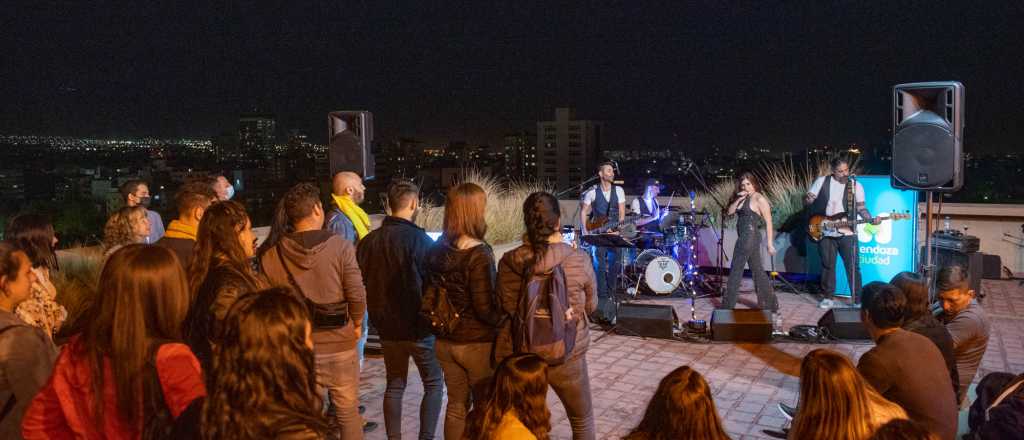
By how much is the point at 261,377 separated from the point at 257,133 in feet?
61.1

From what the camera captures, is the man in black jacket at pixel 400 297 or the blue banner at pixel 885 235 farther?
the blue banner at pixel 885 235

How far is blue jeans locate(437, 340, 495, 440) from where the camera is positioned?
3.83m

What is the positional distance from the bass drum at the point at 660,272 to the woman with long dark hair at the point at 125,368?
7.78m

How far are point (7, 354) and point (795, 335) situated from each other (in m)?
6.87

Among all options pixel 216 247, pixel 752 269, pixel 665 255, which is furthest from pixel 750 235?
pixel 216 247

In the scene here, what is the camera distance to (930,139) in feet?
22.6

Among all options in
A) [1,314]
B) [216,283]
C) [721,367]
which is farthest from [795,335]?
[1,314]

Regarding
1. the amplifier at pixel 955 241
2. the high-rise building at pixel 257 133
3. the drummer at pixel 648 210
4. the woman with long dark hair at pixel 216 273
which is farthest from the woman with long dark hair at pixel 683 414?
the high-rise building at pixel 257 133

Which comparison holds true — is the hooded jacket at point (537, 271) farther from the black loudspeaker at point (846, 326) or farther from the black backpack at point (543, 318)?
the black loudspeaker at point (846, 326)

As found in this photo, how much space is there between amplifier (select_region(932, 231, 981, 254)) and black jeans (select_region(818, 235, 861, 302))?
1.39 meters

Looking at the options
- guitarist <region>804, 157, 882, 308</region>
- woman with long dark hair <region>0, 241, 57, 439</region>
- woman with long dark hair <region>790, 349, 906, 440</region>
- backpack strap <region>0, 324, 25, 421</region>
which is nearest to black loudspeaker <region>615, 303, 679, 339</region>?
guitarist <region>804, 157, 882, 308</region>

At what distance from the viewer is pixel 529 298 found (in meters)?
3.64

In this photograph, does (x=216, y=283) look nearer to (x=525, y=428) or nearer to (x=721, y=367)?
(x=525, y=428)

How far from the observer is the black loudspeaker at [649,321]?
7.65m
